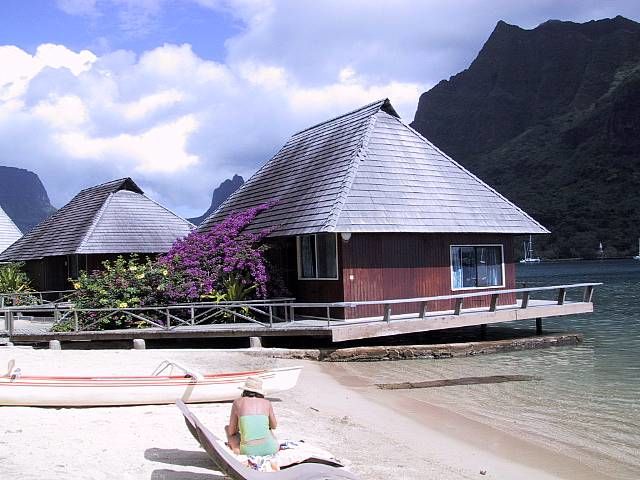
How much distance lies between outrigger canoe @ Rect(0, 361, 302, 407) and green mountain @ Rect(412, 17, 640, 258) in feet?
361

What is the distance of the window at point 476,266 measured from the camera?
2114 cm

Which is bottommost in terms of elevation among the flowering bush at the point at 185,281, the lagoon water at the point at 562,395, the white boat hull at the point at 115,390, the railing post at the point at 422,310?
the lagoon water at the point at 562,395

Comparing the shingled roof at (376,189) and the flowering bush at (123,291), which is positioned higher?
the shingled roof at (376,189)

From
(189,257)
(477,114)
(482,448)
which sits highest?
(477,114)

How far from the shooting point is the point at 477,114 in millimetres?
192000

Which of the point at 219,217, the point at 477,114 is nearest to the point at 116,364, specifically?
the point at 219,217

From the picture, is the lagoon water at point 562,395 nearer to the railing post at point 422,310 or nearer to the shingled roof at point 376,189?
the railing post at point 422,310

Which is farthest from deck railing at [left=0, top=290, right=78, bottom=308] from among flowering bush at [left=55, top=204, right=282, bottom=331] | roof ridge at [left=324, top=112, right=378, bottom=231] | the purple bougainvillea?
roof ridge at [left=324, top=112, right=378, bottom=231]

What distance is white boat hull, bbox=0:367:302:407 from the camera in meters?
10.7

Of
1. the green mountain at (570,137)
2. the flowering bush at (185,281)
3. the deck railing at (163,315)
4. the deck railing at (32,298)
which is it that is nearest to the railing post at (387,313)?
the deck railing at (163,315)

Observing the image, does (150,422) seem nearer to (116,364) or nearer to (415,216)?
(116,364)

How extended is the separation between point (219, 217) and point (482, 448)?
17025 millimetres

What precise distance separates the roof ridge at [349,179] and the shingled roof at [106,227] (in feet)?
38.3

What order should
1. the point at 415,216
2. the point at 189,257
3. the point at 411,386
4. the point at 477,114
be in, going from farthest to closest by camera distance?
the point at 477,114
the point at 189,257
the point at 415,216
the point at 411,386
